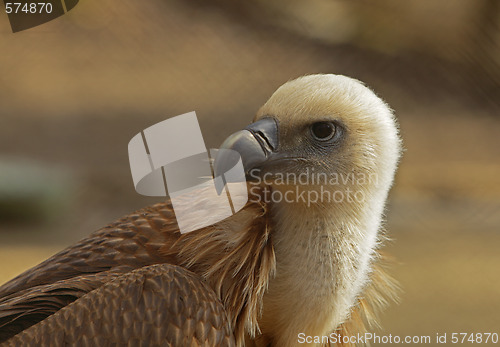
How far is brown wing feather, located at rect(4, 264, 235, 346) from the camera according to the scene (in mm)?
1231

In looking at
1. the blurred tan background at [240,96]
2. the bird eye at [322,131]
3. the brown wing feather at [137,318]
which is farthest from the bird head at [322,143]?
the blurred tan background at [240,96]

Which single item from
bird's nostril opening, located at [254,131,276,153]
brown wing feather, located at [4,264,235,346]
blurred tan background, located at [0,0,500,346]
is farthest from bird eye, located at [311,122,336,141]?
blurred tan background, located at [0,0,500,346]

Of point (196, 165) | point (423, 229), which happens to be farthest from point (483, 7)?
point (196, 165)

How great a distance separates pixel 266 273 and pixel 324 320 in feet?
0.54

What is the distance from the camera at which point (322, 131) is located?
144 cm

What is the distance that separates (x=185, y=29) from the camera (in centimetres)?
351

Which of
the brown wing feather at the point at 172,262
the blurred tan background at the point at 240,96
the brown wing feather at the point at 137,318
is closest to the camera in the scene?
the brown wing feather at the point at 137,318

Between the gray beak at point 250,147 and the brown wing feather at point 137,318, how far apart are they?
226 mm

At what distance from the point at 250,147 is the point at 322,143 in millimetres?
191

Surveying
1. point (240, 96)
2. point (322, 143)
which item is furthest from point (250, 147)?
point (240, 96)

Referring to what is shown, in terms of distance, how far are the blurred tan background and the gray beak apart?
191 cm

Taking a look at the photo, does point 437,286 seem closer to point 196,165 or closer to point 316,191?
point 196,165

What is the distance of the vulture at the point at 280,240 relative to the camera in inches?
52.9

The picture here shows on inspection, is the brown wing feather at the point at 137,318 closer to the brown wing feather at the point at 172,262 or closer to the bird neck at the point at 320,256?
the brown wing feather at the point at 172,262
